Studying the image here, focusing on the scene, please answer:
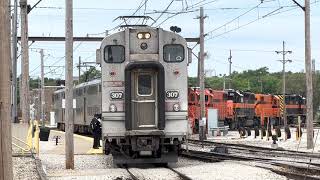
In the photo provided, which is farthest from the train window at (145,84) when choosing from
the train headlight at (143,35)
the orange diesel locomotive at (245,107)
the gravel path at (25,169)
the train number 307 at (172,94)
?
the orange diesel locomotive at (245,107)

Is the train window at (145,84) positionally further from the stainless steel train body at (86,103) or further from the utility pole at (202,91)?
the utility pole at (202,91)

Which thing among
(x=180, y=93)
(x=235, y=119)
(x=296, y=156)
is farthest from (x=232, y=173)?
(x=235, y=119)

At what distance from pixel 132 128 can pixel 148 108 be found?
777 millimetres

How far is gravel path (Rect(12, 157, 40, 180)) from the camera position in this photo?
15.0 metres

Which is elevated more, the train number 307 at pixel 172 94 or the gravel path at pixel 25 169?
the train number 307 at pixel 172 94

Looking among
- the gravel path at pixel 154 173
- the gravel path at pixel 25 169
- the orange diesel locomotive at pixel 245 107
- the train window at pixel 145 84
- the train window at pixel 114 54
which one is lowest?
the gravel path at pixel 154 173

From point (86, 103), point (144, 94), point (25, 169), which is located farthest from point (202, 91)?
point (25, 169)

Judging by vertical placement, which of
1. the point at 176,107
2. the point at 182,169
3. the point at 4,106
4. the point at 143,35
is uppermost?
the point at 143,35

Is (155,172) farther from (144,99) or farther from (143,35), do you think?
(143,35)

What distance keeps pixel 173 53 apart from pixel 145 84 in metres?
1.26

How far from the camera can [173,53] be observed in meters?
17.5

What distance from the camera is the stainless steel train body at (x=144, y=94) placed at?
55.3 feet

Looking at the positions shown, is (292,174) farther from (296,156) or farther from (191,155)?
(191,155)

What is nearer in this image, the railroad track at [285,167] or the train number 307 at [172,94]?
the railroad track at [285,167]
